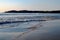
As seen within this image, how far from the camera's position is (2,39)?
10.1 m

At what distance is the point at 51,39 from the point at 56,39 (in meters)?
0.28

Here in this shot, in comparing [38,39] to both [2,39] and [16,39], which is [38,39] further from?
[2,39]

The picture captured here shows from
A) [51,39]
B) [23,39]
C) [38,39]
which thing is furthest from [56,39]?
[23,39]

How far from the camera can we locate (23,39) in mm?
9984

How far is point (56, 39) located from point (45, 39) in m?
0.60

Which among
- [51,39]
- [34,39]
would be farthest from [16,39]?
[51,39]

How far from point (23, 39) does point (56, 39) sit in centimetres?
180

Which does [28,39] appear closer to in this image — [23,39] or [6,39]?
[23,39]

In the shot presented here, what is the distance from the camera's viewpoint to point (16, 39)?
977 cm

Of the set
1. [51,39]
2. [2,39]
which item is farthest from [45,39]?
[2,39]

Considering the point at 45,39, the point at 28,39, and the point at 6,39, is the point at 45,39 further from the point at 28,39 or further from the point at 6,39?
the point at 6,39

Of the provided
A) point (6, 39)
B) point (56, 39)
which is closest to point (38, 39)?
point (56, 39)

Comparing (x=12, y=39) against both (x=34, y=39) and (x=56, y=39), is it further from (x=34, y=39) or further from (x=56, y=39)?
(x=56, y=39)

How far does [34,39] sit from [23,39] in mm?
603
